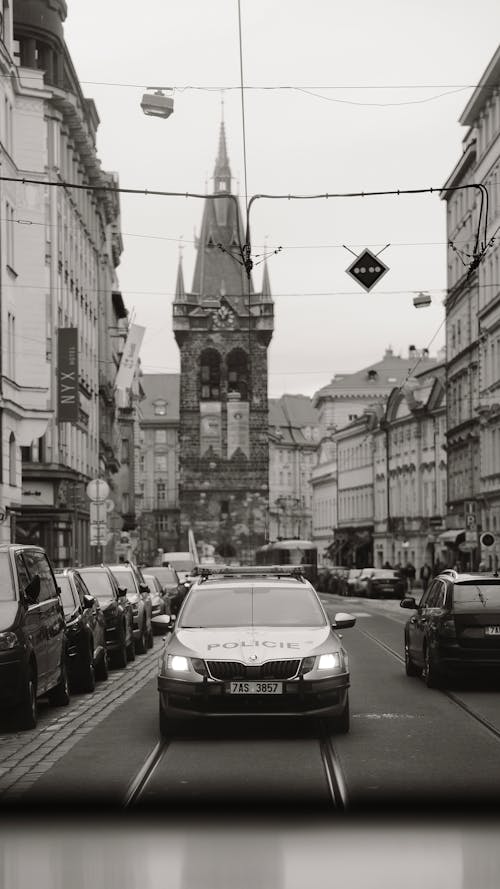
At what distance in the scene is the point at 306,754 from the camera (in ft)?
41.3

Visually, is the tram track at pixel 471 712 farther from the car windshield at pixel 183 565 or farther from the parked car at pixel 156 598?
the car windshield at pixel 183 565

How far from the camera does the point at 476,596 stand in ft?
62.6

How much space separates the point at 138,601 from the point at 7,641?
14.0 m

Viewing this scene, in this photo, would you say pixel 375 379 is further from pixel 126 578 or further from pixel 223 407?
pixel 126 578

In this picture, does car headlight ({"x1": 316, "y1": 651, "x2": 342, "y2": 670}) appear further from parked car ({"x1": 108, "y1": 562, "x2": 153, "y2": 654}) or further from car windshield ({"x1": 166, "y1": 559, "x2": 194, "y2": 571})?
car windshield ({"x1": 166, "y1": 559, "x2": 194, "y2": 571})

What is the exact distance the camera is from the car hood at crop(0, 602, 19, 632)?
14.4 m

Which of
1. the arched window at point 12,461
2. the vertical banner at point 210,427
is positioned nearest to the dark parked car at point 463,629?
the arched window at point 12,461

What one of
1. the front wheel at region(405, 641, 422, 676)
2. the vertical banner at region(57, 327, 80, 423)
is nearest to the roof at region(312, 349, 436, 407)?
the vertical banner at region(57, 327, 80, 423)

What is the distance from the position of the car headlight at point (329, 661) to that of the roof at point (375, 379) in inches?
5596

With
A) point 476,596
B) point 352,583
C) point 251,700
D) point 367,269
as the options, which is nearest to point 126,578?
point 367,269

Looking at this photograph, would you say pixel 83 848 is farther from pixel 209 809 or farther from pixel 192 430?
pixel 192 430

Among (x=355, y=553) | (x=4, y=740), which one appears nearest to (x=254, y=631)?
(x=4, y=740)

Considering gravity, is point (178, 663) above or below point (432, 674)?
above

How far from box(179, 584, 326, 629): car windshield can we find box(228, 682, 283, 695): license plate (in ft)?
4.22
